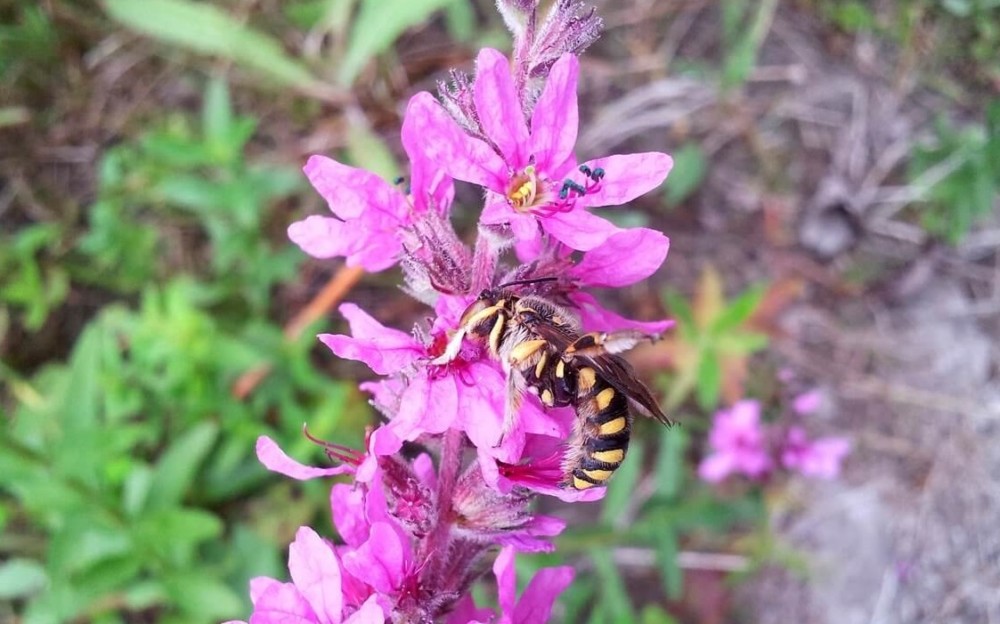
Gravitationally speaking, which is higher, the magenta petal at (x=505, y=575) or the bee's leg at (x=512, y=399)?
the bee's leg at (x=512, y=399)

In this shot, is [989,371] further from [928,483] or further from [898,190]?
[898,190]

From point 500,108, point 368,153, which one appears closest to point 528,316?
point 500,108

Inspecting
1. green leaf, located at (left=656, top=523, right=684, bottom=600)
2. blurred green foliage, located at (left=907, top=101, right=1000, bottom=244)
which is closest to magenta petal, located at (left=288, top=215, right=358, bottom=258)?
green leaf, located at (left=656, top=523, right=684, bottom=600)

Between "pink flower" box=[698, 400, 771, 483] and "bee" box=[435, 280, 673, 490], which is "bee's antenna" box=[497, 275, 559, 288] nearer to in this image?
"bee" box=[435, 280, 673, 490]

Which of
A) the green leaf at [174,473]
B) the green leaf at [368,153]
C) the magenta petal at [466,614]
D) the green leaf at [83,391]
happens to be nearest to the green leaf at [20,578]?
the green leaf at [174,473]

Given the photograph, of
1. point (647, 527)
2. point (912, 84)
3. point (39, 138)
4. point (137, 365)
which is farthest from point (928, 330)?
point (39, 138)

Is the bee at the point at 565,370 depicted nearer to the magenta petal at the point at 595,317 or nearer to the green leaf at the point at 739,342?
the magenta petal at the point at 595,317

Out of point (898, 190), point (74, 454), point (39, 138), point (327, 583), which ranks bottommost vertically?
point (898, 190)
